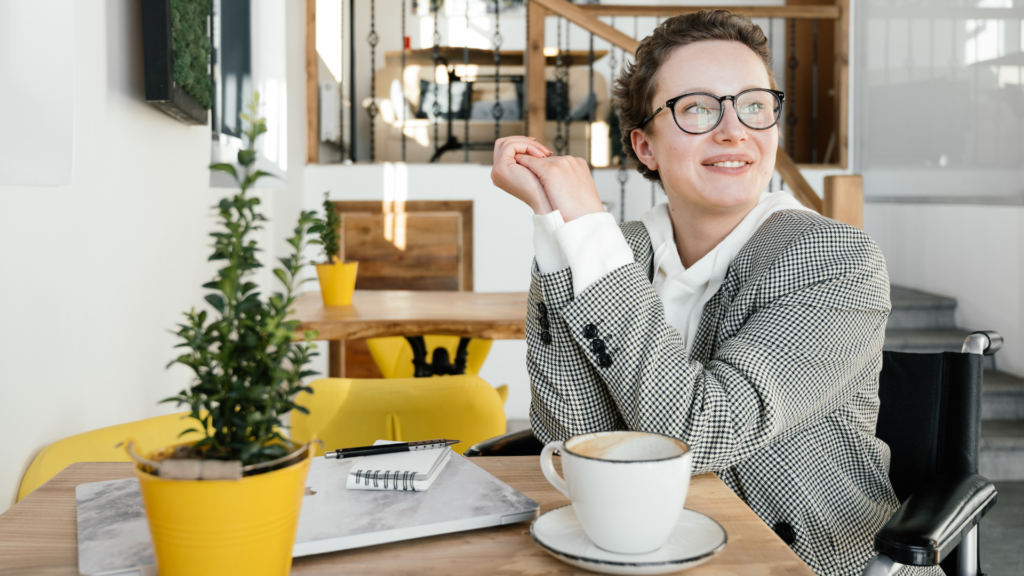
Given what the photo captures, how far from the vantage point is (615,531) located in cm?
54

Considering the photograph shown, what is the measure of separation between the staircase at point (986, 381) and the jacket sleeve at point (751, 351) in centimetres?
179

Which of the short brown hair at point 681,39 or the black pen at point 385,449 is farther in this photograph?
the short brown hair at point 681,39

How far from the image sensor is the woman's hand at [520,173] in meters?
0.88

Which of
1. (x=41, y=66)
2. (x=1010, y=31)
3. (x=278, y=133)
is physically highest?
(x=1010, y=31)

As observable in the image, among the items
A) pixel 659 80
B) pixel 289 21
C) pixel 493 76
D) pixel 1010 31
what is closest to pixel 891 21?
pixel 1010 31

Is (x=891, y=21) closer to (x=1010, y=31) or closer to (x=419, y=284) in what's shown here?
(x=1010, y=31)

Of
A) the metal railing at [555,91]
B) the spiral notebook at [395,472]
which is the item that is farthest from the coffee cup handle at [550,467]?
the metal railing at [555,91]

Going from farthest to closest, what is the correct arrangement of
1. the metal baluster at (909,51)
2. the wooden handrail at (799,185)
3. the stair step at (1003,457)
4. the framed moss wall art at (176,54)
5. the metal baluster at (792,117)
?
the metal baluster at (792,117)
the metal baluster at (909,51)
the wooden handrail at (799,185)
the stair step at (1003,457)
the framed moss wall art at (176,54)

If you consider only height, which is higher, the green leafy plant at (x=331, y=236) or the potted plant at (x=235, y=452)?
the green leafy plant at (x=331, y=236)

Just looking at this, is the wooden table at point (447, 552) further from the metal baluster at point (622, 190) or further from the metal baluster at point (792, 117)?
the metal baluster at point (792, 117)

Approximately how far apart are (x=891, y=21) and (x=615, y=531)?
477cm

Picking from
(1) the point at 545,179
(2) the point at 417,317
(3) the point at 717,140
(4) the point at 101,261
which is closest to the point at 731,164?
(3) the point at 717,140

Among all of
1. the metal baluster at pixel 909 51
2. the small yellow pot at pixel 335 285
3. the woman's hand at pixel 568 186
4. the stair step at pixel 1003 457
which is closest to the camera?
the woman's hand at pixel 568 186

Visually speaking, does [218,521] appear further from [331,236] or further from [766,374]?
[331,236]
